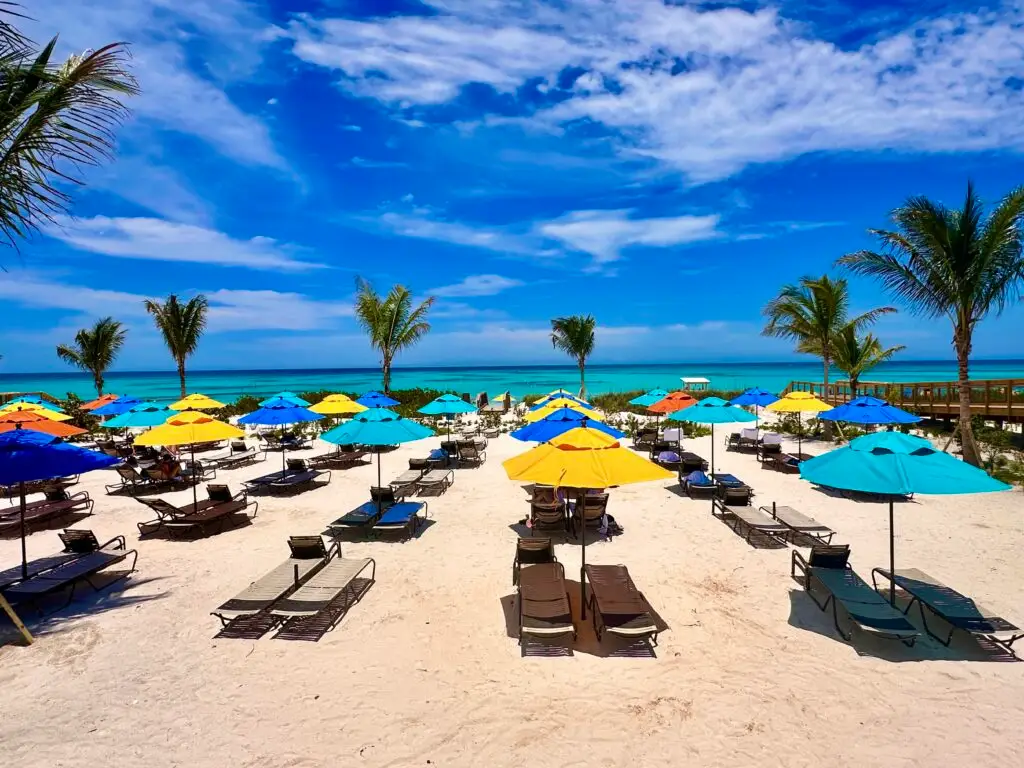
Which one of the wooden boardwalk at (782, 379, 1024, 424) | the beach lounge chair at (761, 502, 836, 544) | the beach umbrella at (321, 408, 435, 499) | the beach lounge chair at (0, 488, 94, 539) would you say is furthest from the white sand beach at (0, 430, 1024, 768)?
the wooden boardwalk at (782, 379, 1024, 424)

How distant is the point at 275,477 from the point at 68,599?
5.99 meters

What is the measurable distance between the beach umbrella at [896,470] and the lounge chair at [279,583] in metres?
6.46

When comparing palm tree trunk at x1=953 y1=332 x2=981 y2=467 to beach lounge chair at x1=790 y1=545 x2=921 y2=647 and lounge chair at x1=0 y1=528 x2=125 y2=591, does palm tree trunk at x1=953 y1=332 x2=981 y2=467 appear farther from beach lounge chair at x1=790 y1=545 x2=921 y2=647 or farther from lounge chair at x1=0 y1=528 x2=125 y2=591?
lounge chair at x1=0 y1=528 x2=125 y2=591

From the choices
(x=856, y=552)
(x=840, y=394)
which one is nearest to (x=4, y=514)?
(x=856, y=552)

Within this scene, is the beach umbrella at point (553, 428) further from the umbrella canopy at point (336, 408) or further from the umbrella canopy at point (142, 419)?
the umbrella canopy at point (142, 419)

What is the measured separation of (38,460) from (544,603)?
641 centimetres

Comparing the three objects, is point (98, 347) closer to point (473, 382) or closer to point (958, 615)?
point (958, 615)

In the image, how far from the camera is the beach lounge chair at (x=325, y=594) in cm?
595

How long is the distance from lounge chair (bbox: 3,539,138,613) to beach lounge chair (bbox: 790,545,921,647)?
9537mm

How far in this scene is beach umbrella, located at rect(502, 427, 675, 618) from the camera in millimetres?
5613

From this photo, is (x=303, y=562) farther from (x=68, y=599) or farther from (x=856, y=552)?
(x=856, y=552)

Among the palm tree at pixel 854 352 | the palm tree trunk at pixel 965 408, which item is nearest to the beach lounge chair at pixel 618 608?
the palm tree trunk at pixel 965 408

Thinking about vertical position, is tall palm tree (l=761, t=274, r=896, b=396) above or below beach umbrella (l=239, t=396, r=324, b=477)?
above

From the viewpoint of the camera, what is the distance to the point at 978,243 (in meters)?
12.6
